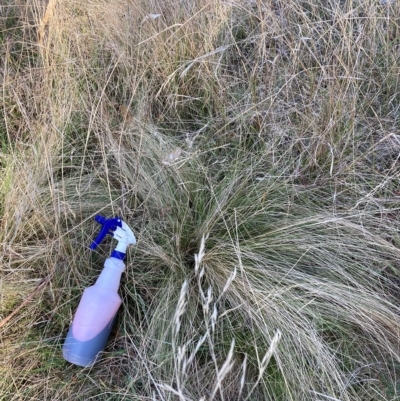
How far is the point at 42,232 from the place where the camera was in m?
1.23

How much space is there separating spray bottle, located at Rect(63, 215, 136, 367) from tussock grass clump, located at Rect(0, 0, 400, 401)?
0.13ft

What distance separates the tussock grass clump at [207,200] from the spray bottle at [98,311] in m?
0.04

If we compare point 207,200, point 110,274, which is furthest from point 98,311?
point 207,200

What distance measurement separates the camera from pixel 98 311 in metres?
1.06

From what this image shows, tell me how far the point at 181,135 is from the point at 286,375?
0.76 metres

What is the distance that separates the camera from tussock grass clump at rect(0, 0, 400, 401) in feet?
3.42

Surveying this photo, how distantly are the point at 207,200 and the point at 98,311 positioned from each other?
414 mm

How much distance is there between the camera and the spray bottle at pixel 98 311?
1.05 m

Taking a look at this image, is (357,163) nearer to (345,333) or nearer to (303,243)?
(303,243)

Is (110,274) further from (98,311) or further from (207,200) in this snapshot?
(207,200)

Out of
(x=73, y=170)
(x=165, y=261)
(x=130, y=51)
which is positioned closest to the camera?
(x=165, y=261)

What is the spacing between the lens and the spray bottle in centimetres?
105

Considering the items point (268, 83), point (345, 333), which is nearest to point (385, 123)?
point (268, 83)

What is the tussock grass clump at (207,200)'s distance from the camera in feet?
3.42
